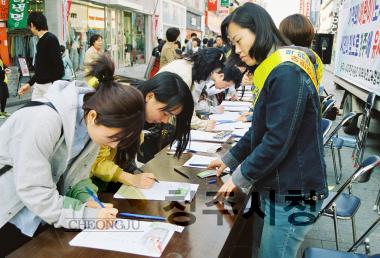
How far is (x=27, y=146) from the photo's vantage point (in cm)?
132

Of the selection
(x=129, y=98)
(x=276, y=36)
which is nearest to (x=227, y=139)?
(x=276, y=36)

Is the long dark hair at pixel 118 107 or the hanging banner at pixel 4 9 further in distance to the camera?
the hanging banner at pixel 4 9

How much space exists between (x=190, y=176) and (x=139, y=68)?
14949 mm

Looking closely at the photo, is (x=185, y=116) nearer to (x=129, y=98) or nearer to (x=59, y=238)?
(x=129, y=98)

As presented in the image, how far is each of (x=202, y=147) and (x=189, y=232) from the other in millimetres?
1323

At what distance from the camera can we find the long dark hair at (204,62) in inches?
119

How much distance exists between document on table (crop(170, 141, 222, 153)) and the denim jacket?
1.05 metres

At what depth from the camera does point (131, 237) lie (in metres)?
1.40

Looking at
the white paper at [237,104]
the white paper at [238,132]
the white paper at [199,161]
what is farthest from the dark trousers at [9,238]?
the white paper at [237,104]

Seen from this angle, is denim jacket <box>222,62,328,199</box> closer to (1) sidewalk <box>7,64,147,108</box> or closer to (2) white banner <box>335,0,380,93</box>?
(2) white banner <box>335,0,380,93</box>

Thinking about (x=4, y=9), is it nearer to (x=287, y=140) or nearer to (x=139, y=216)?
(x=139, y=216)

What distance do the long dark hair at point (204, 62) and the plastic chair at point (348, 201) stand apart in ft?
4.23

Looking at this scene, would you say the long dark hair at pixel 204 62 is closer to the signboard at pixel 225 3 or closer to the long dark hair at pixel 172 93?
the long dark hair at pixel 172 93

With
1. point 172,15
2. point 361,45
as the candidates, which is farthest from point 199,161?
point 172,15
